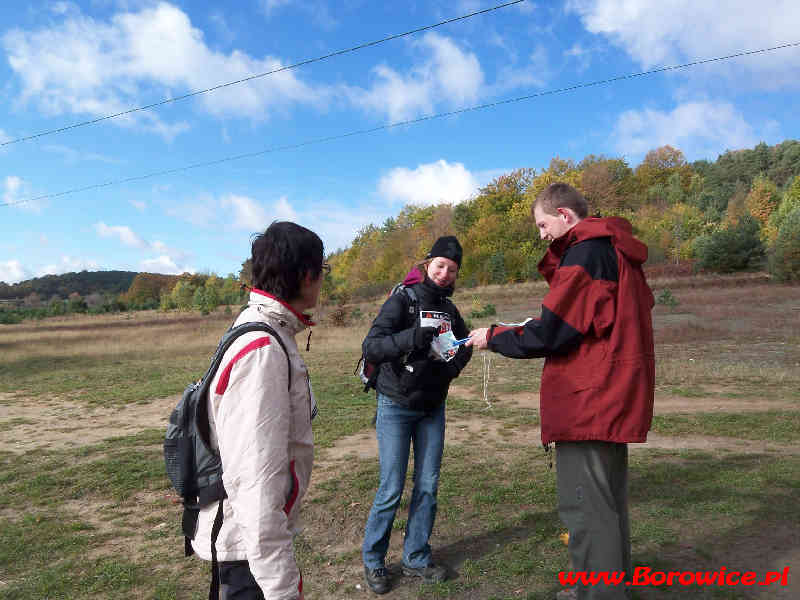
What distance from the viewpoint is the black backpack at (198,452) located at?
1.66 m

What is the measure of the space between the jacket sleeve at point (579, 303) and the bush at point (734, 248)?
4241 cm

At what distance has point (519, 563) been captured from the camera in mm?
3570

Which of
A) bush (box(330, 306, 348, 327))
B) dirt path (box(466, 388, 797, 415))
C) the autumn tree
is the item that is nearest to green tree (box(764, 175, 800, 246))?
the autumn tree

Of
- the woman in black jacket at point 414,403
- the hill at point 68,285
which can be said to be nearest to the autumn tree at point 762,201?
the woman in black jacket at point 414,403

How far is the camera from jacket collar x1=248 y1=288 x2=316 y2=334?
1.74 metres

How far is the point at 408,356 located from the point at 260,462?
5.75 ft

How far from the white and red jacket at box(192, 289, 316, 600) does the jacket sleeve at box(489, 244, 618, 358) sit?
116 cm

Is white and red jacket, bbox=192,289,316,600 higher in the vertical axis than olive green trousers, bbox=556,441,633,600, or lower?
higher

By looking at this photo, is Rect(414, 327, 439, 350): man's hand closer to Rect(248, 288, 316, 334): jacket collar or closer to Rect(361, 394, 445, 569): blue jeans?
Rect(361, 394, 445, 569): blue jeans

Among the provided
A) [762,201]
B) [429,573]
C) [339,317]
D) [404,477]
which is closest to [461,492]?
[429,573]

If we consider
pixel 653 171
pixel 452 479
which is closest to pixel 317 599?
pixel 452 479

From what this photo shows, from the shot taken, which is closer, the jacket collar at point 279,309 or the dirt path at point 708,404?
the jacket collar at point 279,309

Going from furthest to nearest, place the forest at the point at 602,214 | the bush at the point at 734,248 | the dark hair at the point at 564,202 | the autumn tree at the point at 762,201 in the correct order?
the autumn tree at the point at 762,201
the forest at the point at 602,214
the bush at the point at 734,248
the dark hair at the point at 564,202

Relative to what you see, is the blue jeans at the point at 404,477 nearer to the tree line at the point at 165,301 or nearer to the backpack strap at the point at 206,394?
the backpack strap at the point at 206,394
